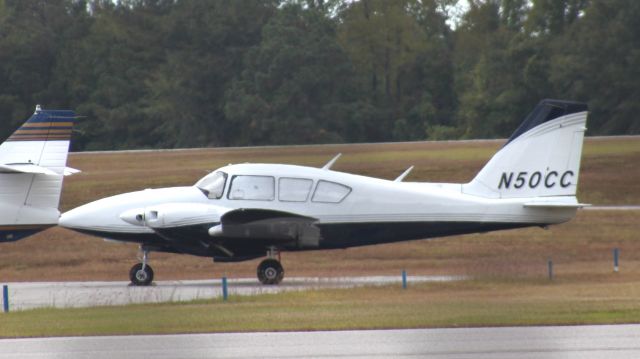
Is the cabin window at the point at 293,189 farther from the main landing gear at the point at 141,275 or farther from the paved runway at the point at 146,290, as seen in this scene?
the main landing gear at the point at 141,275

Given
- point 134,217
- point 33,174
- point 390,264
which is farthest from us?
point 390,264

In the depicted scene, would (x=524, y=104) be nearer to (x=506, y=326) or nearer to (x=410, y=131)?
(x=410, y=131)

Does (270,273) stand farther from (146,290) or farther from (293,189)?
(146,290)

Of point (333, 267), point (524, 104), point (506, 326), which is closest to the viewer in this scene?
point (506, 326)

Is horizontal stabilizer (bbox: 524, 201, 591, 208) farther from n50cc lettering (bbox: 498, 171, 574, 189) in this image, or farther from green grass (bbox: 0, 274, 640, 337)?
green grass (bbox: 0, 274, 640, 337)

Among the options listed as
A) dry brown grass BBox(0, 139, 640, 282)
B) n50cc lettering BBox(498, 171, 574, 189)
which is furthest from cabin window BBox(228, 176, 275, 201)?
n50cc lettering BBox(498, 171, 574, 189)

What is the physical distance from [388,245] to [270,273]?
6.95 meters

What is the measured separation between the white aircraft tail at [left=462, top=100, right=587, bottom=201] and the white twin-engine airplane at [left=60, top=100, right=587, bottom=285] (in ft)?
0.06

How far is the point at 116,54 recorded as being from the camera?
66375mm

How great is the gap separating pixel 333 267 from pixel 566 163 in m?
6.46

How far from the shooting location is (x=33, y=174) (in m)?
24.6

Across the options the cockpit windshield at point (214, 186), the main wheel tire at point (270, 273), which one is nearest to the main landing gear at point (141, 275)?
the cockpit windshield at point (214, 186)

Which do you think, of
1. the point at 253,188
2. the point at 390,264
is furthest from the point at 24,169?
the point at 390,264

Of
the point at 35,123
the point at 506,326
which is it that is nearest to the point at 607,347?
the point at 506,326
